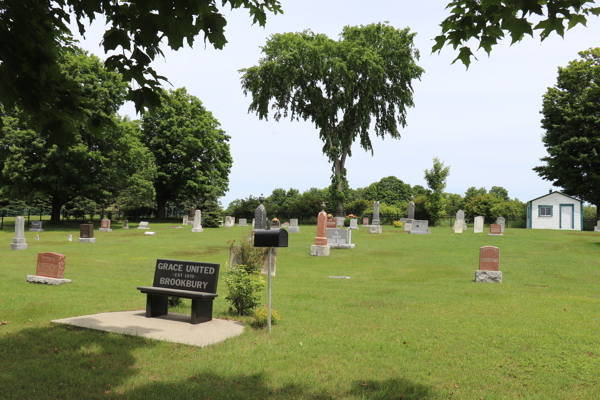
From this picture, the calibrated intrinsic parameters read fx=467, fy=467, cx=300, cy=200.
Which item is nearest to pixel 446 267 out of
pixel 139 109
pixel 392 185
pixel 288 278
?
pixel 288 278

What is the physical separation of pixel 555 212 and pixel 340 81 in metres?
26.2

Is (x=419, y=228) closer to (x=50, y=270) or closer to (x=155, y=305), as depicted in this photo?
(x=50, y=270)

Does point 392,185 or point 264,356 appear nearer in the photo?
point 264,356

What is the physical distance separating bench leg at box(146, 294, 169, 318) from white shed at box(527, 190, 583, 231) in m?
47.9

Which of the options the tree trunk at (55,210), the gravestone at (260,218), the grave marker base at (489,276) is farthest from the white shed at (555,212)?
the tree trunk at (55,210)

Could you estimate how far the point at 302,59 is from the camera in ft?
164

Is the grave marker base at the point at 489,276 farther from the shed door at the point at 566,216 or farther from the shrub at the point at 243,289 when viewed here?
the shed door at the point at 566,216

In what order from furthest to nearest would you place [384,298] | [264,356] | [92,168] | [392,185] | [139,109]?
[392,185] → [92,168] → [384,298] → [264,356] → [139,109]

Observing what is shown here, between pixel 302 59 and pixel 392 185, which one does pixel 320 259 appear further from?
pixel 392 185

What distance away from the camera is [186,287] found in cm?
888

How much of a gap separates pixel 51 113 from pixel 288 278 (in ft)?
39.6

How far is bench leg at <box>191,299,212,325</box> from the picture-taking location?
335 inches

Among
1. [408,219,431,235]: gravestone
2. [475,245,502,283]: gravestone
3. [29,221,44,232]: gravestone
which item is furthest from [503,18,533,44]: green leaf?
[29,221,44,232]: gravestone

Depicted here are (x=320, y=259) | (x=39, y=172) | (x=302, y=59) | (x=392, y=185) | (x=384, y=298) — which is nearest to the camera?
(x=384, y=298)
